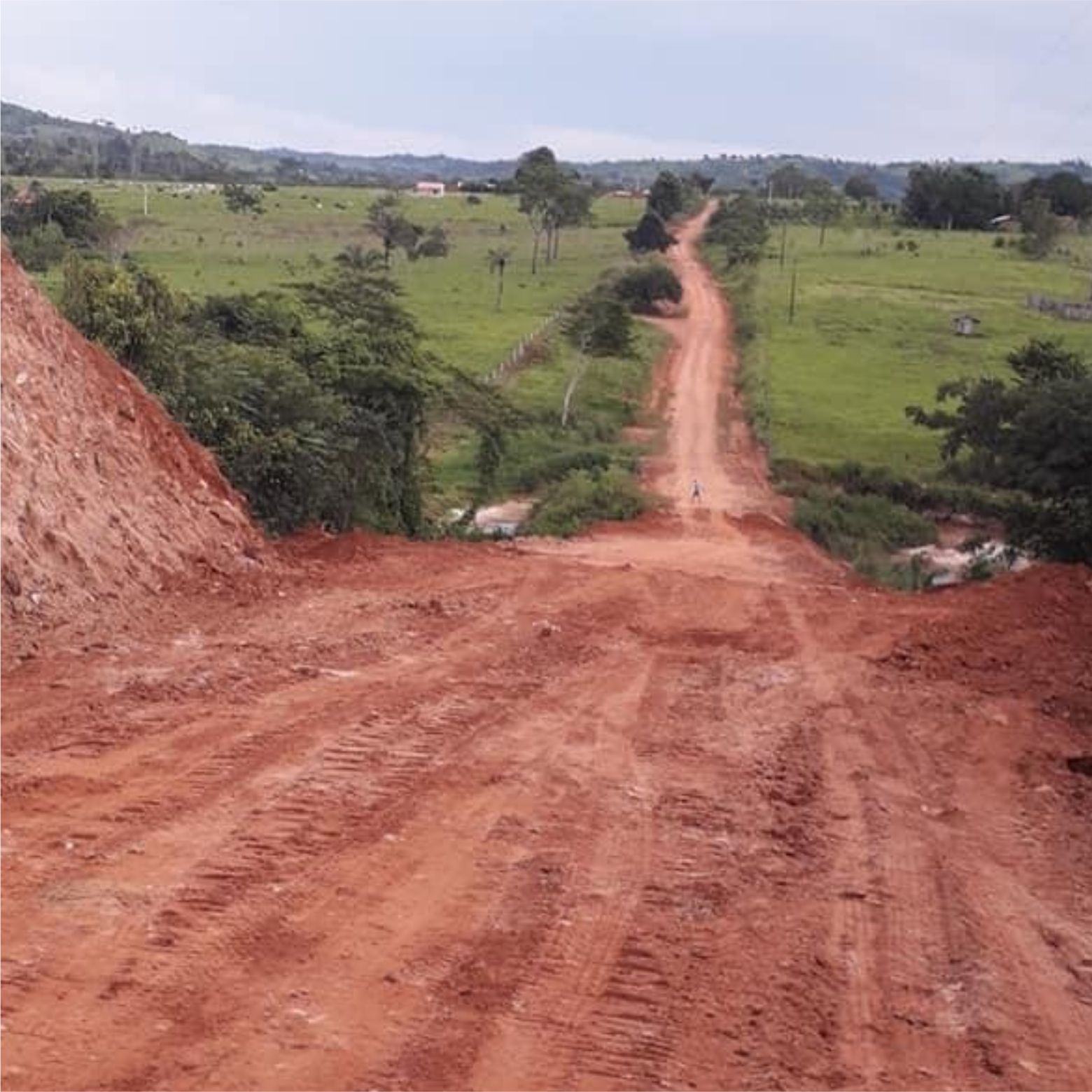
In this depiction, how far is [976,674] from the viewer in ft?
33.6

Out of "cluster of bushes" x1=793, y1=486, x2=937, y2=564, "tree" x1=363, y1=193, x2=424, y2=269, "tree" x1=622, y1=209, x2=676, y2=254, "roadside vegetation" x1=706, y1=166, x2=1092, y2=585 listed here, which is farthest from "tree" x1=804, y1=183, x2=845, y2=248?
"cluster of bushes" x1=793, y1=486, x2=937, y2=564

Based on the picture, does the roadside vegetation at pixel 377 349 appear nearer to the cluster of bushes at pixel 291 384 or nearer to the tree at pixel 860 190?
the cluster of bushes at pixel 291 384

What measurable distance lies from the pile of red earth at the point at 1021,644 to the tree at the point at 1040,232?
193 ft

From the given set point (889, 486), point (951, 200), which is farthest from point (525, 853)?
point (951, 200)

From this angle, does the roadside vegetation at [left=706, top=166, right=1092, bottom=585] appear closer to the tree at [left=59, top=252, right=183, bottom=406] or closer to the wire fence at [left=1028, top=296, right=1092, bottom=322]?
the wire fence at [left=1028, top=296, right=1092, bottom=322]

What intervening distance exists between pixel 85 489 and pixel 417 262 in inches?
2072

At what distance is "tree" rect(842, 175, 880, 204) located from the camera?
354 ft

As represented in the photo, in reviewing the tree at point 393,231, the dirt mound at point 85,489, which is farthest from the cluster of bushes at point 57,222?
the dirt mound at point 85,489

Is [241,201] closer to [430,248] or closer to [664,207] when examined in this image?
[430,248]

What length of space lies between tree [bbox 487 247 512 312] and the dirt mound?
35574mm

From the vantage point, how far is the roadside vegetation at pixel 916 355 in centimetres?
1791

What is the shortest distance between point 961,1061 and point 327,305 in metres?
14.8

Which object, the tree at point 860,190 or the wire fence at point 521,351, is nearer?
the wire fence at point 521,351

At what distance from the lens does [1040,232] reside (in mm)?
67938
